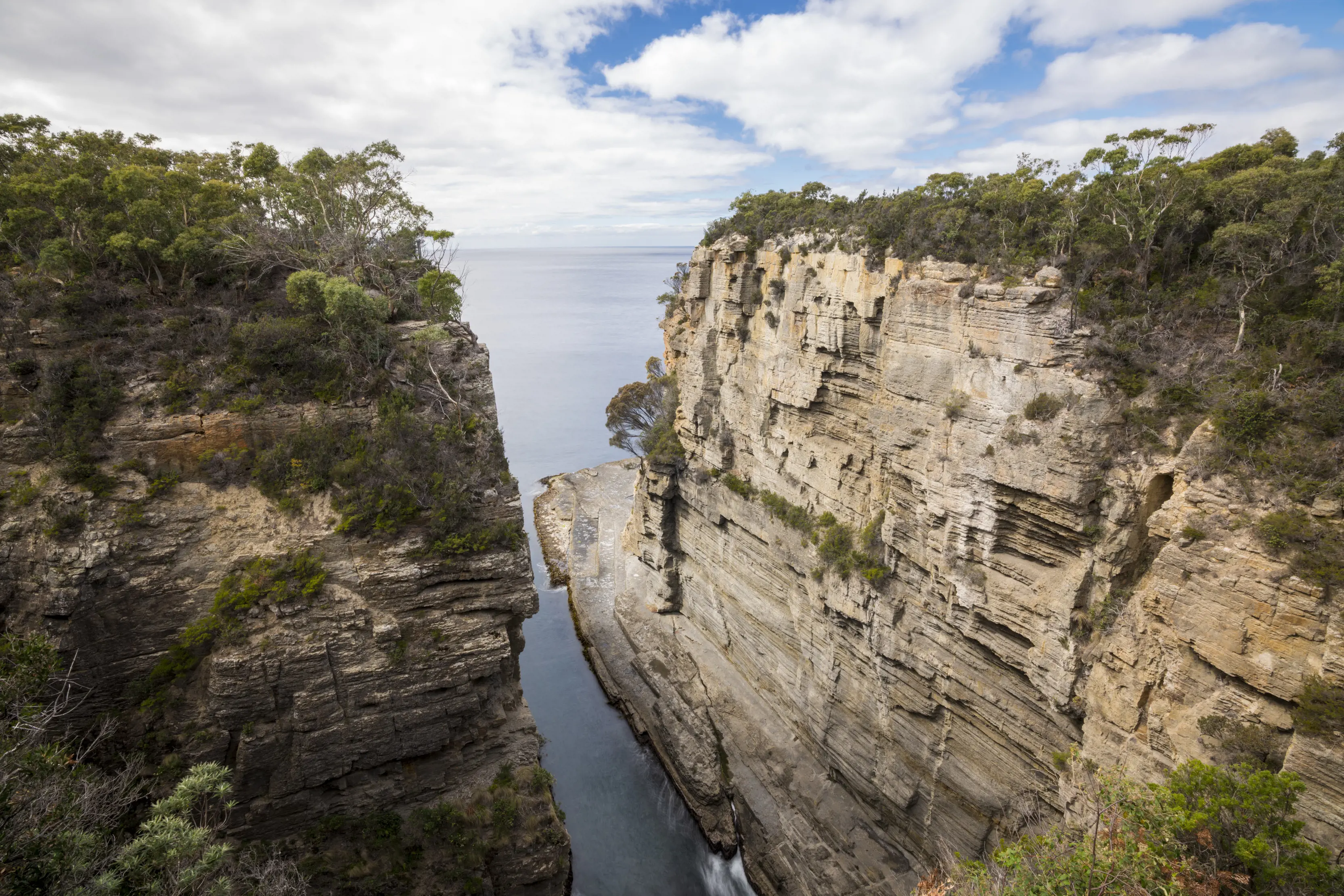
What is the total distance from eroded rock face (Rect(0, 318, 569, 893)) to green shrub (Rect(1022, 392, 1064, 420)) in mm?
12918

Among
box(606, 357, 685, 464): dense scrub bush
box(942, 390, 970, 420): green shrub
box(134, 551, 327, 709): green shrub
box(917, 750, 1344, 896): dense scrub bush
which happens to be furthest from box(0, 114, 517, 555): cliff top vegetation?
box(606, 357, 685, 464): dense scrub bush

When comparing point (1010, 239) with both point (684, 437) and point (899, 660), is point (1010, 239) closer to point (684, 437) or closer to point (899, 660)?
point (899, 660)

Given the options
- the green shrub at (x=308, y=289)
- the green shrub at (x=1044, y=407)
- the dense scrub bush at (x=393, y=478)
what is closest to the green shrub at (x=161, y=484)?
the dense scrub bush at (x=393, y=478)

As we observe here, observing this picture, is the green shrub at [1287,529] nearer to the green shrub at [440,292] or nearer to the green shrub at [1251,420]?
the green shrub at [1251,420]

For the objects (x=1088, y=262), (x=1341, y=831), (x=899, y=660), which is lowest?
(x=899, y=660)

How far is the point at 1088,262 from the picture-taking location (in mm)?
13719

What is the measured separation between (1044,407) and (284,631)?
18.1 m

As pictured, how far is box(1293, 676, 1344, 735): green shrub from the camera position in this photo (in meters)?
8.86

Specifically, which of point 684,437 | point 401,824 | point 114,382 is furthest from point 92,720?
point 684,437

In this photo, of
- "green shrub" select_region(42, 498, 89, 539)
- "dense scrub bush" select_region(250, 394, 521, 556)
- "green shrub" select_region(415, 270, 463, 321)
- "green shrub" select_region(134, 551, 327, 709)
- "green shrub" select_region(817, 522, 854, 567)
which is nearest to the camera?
"green shrub" select_region(42, 498, 89, 539)

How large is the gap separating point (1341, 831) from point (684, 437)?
76.3 feet

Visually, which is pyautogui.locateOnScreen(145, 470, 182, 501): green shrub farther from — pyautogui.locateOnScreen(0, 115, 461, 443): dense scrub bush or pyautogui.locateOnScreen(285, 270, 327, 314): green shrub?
pyautogui.locateOnScreen(285, 270, 327, 314): green shrub

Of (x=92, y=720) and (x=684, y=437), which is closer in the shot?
(x=92, y=720)

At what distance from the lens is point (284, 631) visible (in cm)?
1389
